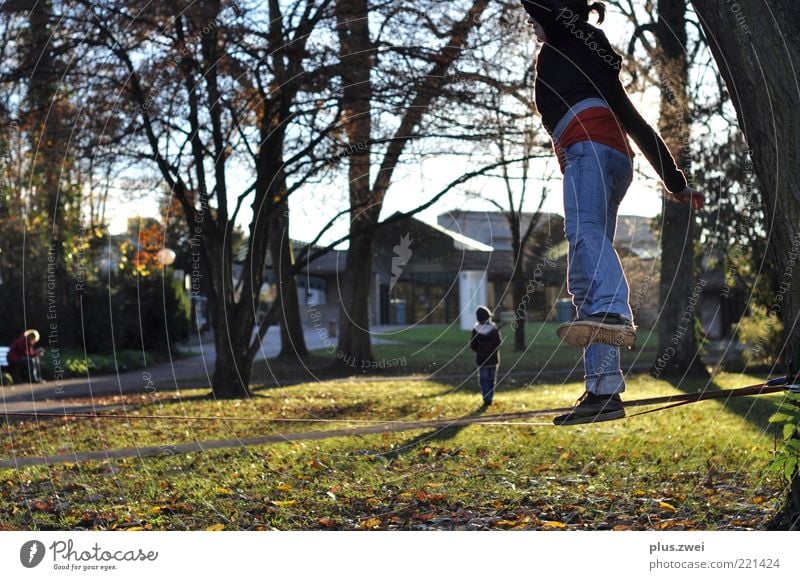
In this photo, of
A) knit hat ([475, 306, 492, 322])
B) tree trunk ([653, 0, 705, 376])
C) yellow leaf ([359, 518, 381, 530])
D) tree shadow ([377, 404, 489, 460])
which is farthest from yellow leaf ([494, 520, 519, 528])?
tree trunk ([653, 0, 705, 376])

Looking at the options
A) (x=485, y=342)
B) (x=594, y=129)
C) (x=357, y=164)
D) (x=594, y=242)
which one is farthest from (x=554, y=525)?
(x=357, y=164)

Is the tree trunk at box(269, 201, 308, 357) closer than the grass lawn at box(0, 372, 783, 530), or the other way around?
the grass lawn at box(0, 372, 783, 530)

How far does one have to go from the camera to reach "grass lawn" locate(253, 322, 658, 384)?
96.3ft

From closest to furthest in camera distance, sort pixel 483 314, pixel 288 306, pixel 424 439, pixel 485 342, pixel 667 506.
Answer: pixel 667 506 → pixel 424 439 → pixel 483 314 → pixel 485 342 → pixel 288 306

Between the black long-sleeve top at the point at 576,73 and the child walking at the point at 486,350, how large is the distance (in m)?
11.3

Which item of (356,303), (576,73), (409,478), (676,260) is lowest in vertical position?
(409,478)

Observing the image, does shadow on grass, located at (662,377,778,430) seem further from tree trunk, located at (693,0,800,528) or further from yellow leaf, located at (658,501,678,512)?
tree trunk, located at (693,0,800,528)

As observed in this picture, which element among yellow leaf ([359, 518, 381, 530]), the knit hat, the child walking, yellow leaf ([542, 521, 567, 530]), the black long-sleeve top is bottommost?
yellow leaf ([542, 521, 567, 530])

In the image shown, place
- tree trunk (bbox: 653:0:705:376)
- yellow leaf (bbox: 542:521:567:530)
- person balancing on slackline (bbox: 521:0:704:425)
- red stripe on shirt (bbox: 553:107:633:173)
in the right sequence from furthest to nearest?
tree trunk (bbox: 653:0:705:376), yellow leaf (bbox: 542:521:567:530), red stripe on shirt (bbox: 553:107:633:173), person balancing on slackline (bbox: 521:0:704:425)

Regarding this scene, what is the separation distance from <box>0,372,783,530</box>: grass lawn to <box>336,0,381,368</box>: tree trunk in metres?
4.50

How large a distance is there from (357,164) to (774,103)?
40.3 ft

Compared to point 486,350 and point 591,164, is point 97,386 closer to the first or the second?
point 486,350

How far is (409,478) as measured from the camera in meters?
9.80
